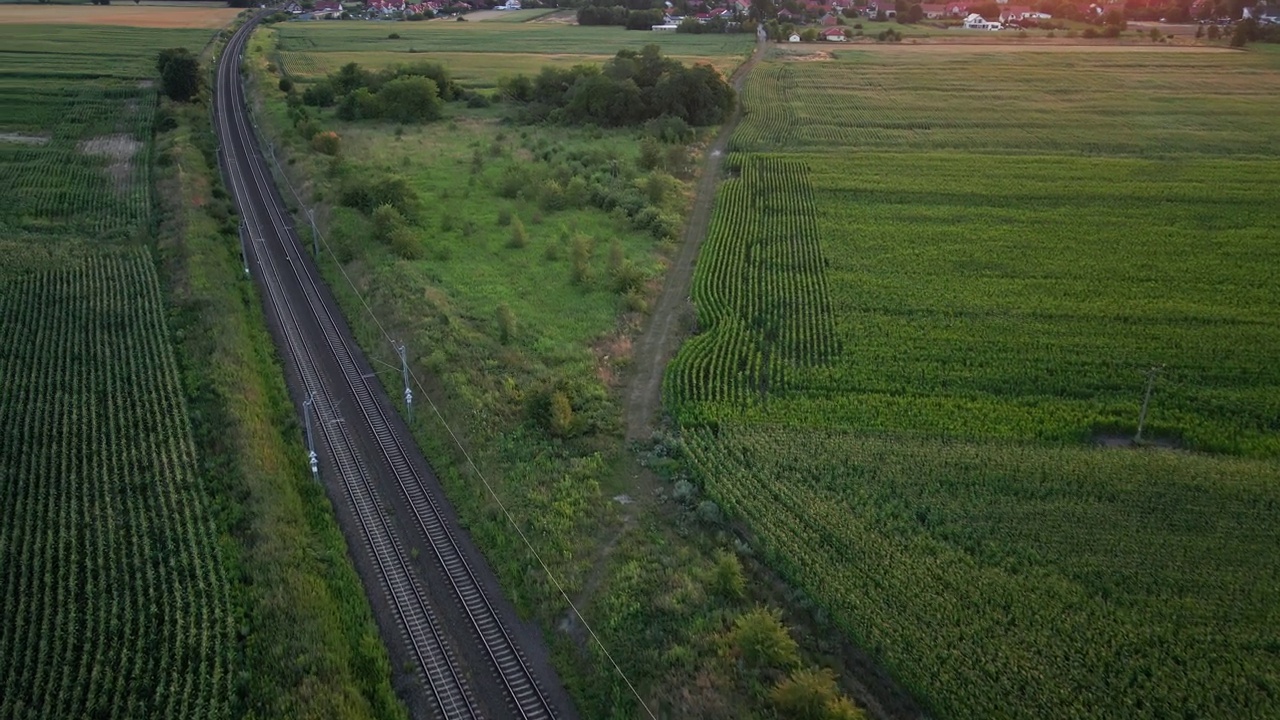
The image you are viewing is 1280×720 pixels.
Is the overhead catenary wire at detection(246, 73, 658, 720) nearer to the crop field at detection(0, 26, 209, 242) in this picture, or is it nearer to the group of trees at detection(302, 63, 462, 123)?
the crop field at detection(0, 26, 209, 242)

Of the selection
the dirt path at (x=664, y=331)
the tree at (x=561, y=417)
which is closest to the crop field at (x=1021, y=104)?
the dirt path at (x=664, y=331)

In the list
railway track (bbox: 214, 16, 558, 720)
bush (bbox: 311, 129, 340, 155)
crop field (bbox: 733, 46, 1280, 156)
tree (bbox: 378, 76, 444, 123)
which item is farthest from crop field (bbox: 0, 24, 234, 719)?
crop field (bbox: 733, 46, 1280, 156)

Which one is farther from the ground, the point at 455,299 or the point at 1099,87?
the point at 1099,87

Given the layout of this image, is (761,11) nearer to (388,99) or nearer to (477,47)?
(477,47)

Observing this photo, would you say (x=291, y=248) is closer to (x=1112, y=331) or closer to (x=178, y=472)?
(x=178, y=472)

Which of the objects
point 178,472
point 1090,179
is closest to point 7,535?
point 178,472

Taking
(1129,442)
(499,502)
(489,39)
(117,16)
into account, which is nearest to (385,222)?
(499,502)

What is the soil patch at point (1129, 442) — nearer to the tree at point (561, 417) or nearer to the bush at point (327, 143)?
the tree at point (561, 417)
